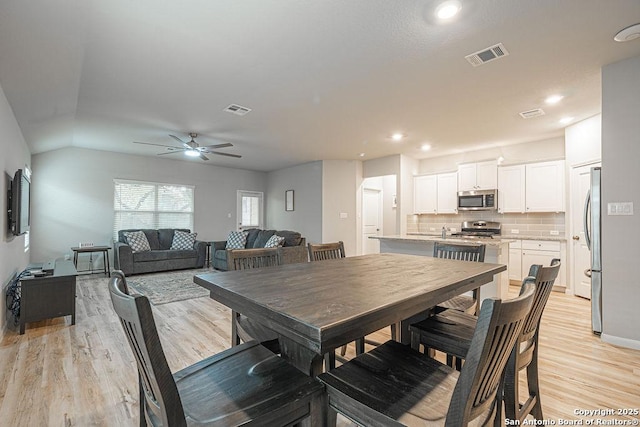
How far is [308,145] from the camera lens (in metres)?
5.77

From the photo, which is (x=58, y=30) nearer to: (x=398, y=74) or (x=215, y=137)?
(x=398, y=74)

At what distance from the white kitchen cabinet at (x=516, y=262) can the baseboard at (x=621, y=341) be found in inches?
95.7

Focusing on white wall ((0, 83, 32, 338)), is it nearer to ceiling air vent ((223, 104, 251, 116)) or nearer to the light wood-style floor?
the light wood-style floor

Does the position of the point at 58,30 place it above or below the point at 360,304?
above

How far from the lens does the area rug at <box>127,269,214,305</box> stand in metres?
4.35

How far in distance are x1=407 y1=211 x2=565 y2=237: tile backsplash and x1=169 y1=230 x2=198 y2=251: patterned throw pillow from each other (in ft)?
16.3

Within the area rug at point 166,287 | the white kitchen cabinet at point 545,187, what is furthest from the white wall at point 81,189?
the white kitchen cabinet at point 545,187

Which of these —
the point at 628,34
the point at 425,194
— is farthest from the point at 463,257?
the point at 425,194

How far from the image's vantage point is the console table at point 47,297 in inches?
120

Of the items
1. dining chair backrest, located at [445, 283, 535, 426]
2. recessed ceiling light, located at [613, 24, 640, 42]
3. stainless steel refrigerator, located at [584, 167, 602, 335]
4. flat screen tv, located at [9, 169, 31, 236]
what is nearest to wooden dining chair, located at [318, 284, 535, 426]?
dining chair backrest, located at [445, 283, 535, 426]

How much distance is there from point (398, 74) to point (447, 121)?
5.72 feet

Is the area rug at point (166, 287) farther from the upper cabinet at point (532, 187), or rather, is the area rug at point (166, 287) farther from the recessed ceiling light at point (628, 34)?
the upper cabinet at point (532, 187)

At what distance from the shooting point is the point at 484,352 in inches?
30.9

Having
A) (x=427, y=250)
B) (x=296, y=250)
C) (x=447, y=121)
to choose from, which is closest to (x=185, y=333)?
(x=296, y=250)
